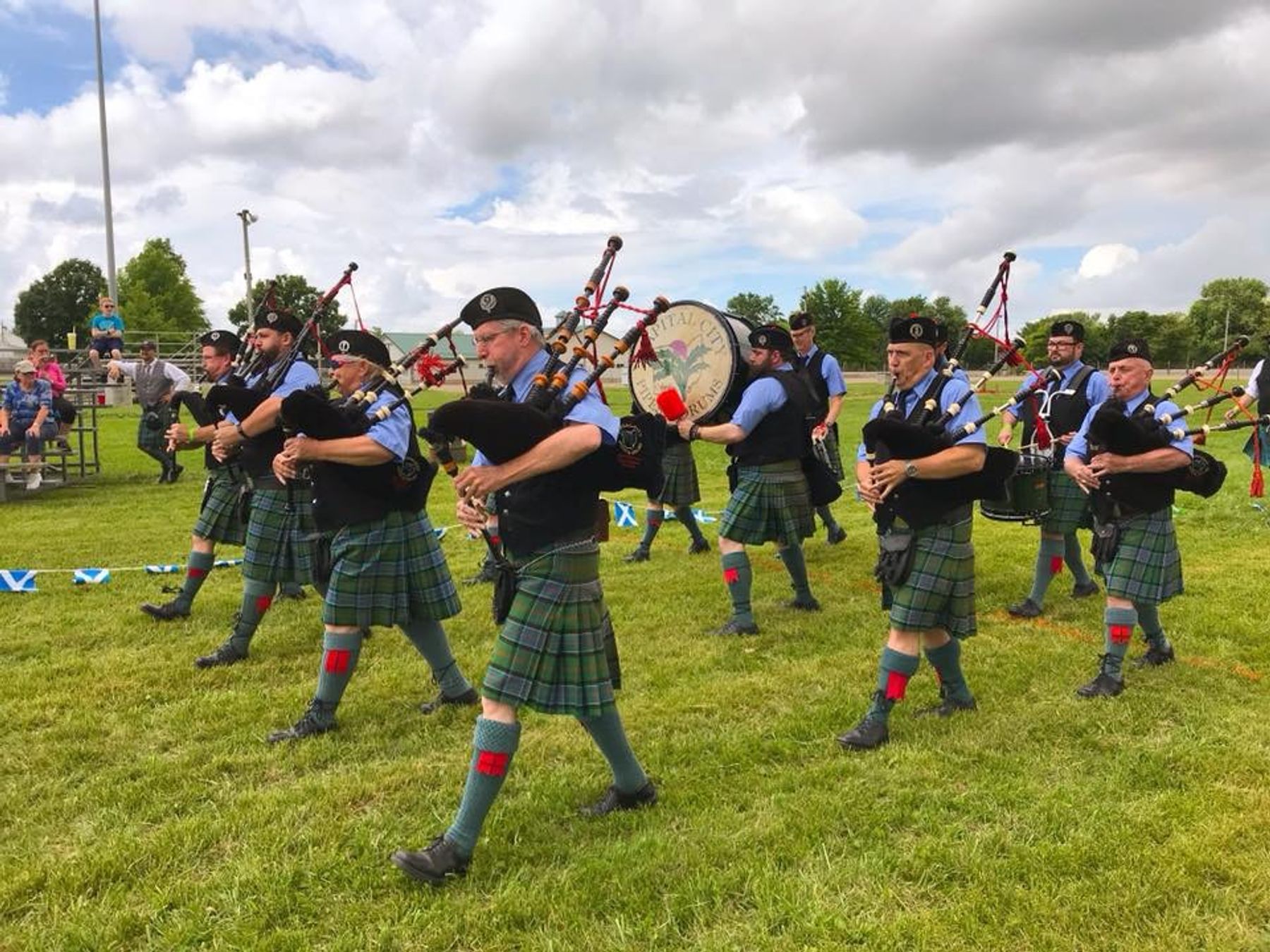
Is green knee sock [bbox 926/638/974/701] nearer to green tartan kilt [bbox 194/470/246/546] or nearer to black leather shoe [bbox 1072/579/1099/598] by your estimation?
black leather shoe [bbox 1072/579/1099/598]

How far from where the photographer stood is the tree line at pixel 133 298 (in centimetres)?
5115

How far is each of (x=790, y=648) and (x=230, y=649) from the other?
2.87 meters

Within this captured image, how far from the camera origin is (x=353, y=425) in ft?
11.2

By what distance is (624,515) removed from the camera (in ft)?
29.1

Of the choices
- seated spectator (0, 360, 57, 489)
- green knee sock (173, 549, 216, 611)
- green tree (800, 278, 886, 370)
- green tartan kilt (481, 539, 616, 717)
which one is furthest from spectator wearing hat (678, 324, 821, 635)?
green tree (800, 278, 886, 370)

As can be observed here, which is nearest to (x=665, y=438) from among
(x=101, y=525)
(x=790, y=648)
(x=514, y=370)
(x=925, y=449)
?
(x=514, y=370)

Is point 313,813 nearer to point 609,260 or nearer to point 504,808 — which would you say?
point 504,808

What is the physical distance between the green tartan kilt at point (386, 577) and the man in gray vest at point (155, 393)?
24.3ft

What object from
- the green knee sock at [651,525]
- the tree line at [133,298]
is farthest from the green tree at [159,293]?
the green knee sock at [651,525]

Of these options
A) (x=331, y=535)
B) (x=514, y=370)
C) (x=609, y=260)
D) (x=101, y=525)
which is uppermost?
(x=609, y=260)

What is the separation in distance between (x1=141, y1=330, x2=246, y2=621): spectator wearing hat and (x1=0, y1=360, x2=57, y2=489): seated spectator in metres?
6.49

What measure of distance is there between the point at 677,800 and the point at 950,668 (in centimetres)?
138

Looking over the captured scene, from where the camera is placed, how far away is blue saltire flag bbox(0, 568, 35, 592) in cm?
608

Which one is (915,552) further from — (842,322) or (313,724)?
(842,322)
